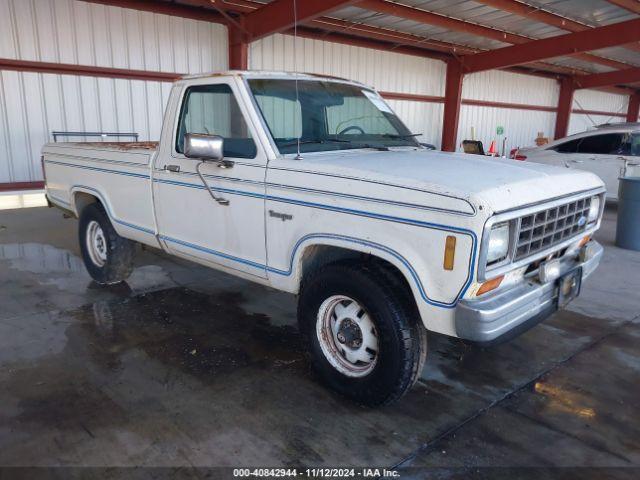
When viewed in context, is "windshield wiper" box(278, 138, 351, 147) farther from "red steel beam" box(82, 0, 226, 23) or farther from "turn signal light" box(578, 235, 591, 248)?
"red steel beam" box(82, 0, 226, 23)

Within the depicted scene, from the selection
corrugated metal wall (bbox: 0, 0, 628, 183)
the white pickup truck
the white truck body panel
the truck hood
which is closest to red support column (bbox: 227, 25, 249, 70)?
corrugated metal wall (bbox: 0, 0, 628, 183)

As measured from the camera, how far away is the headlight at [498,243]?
2.67m

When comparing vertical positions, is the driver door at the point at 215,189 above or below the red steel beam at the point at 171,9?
below

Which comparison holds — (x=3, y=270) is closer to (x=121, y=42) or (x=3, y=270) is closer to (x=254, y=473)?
(x=254, y=473)

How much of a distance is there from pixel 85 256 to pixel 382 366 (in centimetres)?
409

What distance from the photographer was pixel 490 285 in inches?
109

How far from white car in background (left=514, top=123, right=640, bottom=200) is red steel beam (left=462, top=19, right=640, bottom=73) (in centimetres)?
255

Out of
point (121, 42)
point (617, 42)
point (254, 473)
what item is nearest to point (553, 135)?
point (617, 42)

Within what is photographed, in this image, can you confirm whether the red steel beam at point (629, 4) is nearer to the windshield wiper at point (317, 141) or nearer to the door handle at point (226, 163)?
the windshield wiper at point (317, 141)

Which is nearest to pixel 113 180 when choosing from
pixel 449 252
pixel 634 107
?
pixel 449 252

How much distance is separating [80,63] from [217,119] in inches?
315

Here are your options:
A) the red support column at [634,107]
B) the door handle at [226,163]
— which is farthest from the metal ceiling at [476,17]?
the red support column at [634,107]

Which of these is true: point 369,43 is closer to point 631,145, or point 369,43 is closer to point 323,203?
point 631,145

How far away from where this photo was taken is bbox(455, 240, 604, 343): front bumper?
2.62 metres
